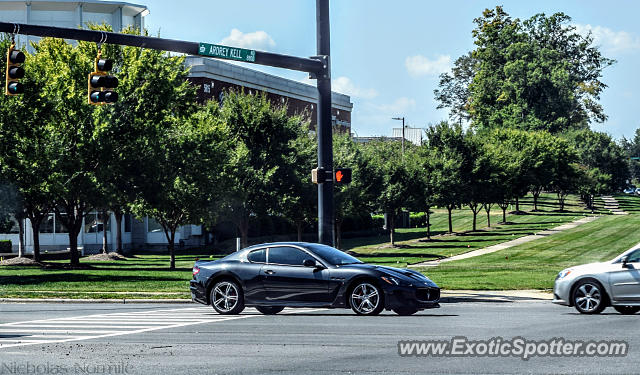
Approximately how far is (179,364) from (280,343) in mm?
2338

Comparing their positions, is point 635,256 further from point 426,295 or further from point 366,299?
point 366,299

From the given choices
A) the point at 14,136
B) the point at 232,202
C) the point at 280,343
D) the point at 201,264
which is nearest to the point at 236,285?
the point at 201,264

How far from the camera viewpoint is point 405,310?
1694 cm

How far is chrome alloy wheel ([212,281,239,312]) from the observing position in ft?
59.3

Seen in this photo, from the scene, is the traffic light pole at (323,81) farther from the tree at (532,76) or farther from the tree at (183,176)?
the tree at (532,76)

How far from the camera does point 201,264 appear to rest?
60.8ft

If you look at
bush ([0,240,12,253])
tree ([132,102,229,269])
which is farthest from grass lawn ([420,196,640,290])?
bush ([0,240,12,253])

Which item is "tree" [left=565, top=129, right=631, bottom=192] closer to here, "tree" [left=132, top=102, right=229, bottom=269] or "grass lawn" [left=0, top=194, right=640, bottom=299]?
"grass lawn" [left=0, top=194, right=640, bottom=299]

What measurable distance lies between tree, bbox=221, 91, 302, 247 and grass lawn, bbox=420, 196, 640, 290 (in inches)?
433

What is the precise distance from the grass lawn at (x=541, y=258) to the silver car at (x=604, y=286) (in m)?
7.33

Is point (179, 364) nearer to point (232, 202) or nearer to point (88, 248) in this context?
point (232, 202)

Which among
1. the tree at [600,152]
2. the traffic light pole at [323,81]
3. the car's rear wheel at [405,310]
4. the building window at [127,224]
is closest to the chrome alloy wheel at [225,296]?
the car's rear wheel at [405,310]

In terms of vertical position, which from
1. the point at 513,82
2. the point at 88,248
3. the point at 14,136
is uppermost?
the point at 513,82

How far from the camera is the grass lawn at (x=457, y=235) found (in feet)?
178
